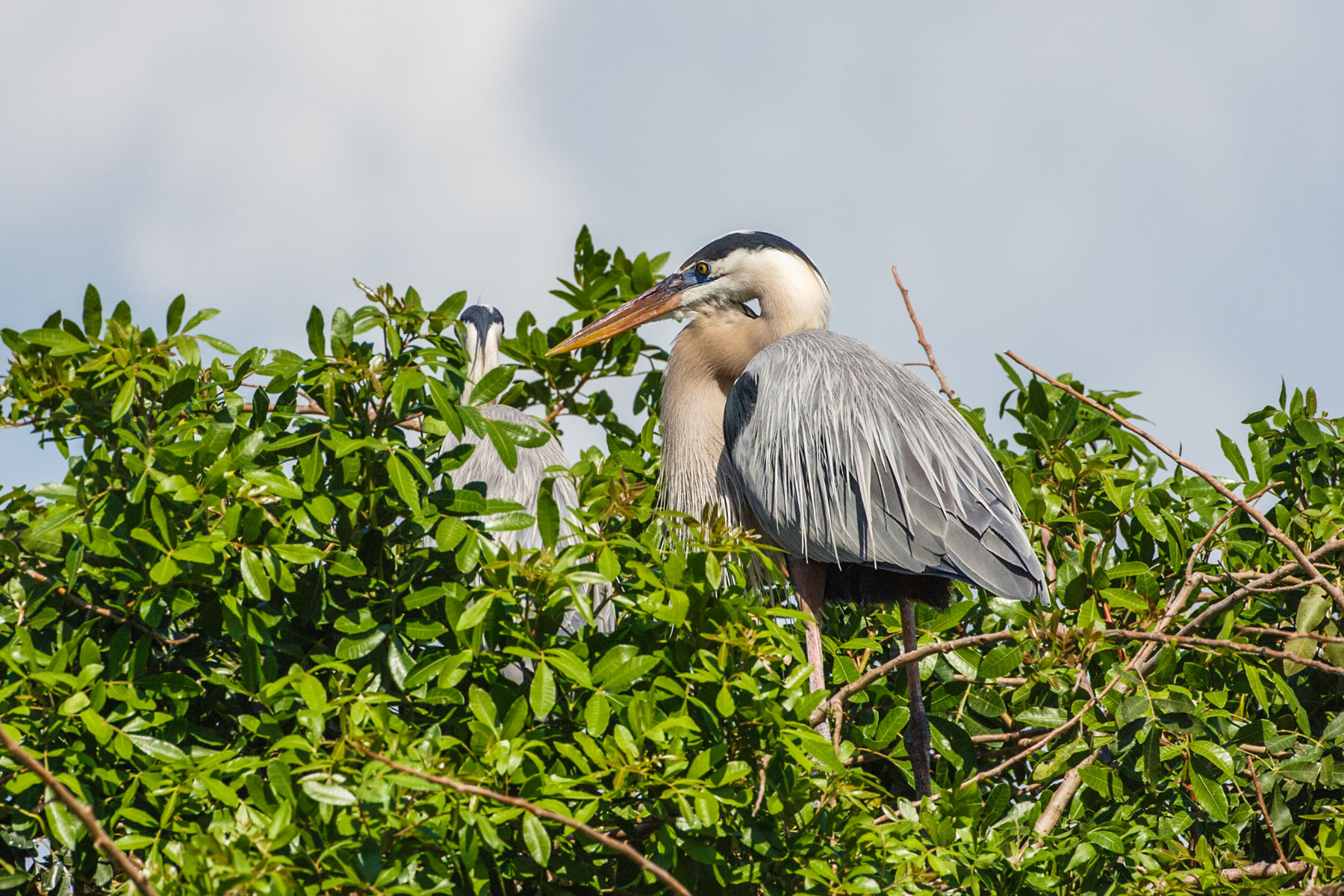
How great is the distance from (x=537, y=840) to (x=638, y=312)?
288 centimetres

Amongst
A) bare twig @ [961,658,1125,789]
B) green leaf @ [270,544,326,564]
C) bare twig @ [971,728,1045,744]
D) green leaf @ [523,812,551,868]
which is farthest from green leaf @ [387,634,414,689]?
bare twig @ [971,728,1045,744]

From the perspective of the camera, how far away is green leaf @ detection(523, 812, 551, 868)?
1.77m

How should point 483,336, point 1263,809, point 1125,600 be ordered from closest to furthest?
point 1263,809
point 1125,600
point 483,336

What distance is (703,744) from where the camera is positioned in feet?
6.72

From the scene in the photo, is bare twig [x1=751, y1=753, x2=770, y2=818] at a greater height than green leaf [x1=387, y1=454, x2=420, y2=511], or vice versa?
green leaf [x1=387, y1=454, x2=420, y2=511]

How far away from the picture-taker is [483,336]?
6840 mm

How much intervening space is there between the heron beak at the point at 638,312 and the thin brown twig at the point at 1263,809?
2.44 m

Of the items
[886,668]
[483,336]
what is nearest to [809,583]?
[886,668]

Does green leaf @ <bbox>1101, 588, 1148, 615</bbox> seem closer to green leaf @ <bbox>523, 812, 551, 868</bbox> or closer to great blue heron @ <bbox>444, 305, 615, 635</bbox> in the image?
great blue heron @ <bbox>444, 305, 615, 635</bbox>

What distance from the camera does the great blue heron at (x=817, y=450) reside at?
11.3ft

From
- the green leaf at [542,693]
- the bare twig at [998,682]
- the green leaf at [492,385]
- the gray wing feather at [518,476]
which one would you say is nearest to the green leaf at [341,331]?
the green leaf at [492,385]

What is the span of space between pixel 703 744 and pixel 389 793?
0.57 meters

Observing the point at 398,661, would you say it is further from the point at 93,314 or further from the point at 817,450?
the point at 817,450

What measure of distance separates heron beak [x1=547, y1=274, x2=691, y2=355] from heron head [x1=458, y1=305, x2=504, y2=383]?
2.21 metres
